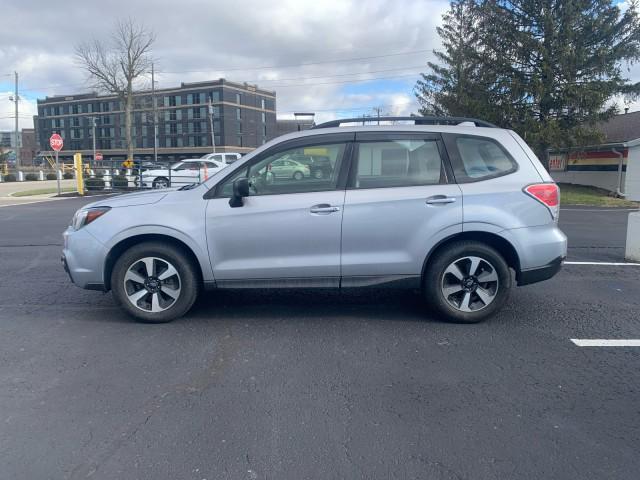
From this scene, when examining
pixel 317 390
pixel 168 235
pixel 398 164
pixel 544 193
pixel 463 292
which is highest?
pixel 398 164

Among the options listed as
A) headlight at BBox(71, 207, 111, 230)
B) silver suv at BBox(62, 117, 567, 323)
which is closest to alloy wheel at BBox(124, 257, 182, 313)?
silver suv at BBox(62, 117, 567, 323)

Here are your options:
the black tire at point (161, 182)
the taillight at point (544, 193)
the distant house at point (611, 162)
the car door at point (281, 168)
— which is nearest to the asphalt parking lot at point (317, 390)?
the taillight at point (544, 193)

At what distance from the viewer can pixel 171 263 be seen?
5039mm

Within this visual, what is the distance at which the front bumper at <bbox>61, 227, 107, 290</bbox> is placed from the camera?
16.6 ft

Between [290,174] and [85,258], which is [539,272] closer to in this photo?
[290,174]

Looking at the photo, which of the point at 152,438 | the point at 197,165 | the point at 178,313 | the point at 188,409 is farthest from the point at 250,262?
the point at 197,165

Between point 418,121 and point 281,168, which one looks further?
point 418,121

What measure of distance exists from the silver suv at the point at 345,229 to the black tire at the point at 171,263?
10 mm

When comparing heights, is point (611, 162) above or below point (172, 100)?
below

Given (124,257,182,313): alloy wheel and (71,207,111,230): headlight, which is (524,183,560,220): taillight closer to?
(124,257,182,313): alloy wheel

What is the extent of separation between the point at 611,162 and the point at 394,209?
2637 cm

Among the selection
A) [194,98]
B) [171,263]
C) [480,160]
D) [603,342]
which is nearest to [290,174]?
[171,263]

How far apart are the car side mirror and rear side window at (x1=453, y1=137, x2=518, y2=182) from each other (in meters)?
1.95

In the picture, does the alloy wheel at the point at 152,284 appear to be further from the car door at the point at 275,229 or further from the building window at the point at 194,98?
the building window at the point at 194,98
